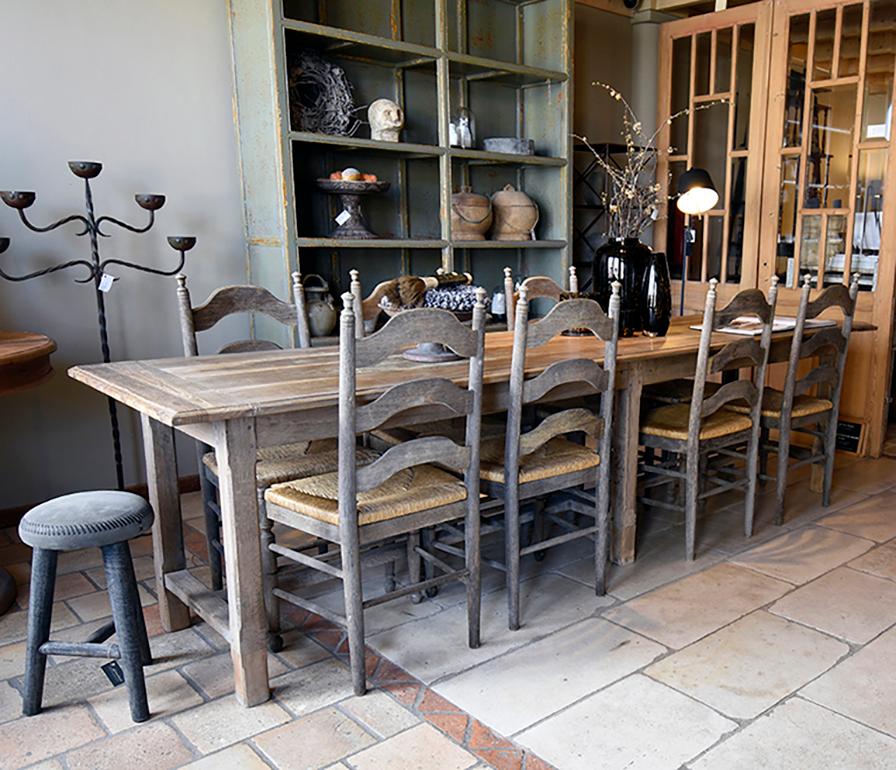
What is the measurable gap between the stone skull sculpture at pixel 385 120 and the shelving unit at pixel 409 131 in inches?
2.8

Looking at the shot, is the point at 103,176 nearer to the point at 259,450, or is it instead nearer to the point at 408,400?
the point at 259,450

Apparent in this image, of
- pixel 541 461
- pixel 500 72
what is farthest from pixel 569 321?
pixel 500 72

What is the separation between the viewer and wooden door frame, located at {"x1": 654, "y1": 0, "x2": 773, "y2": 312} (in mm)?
4457

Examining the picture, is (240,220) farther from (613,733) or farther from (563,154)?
(613,733)

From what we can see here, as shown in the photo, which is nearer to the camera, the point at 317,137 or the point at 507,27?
the point at 317,137

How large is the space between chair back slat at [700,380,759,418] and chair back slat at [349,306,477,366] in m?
1.23

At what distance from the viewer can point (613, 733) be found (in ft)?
6.34

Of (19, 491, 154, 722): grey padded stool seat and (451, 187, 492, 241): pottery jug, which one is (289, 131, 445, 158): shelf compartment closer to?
(451, 187, 492, 241): pottery jug

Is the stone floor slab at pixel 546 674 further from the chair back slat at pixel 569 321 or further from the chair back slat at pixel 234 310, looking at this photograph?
the chair back slat at pixel 234 310

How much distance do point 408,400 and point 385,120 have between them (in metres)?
2.24

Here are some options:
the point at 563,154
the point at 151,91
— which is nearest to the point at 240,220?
the point at 151,91

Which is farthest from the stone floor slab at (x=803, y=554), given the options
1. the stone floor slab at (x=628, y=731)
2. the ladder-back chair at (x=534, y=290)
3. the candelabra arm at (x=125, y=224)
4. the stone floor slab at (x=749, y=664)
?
the candelabra arm at (x=125, y=224)

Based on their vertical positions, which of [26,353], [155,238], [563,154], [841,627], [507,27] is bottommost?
[841,627]

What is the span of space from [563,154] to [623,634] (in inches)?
114
